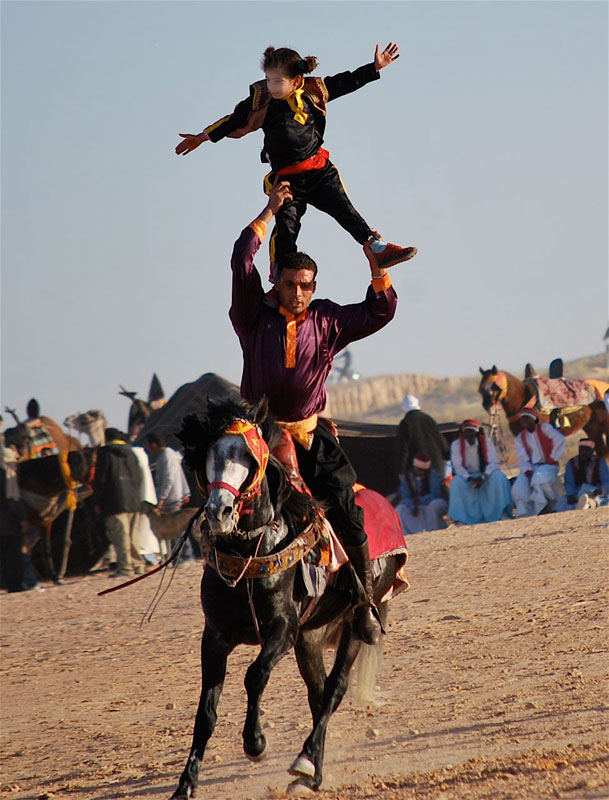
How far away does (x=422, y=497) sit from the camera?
18.3 metres

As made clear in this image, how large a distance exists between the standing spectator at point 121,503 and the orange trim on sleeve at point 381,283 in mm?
10532

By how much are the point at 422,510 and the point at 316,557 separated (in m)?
11.8

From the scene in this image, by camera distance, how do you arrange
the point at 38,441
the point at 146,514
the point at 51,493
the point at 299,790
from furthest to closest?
the point at 38,441 < the point at 51,493 < the point at 146,514 < the point at 299,790

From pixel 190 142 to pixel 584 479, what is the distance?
1159cm

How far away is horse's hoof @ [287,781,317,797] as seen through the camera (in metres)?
6.38

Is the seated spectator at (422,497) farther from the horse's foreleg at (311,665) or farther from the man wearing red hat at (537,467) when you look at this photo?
the horse's foreleg at (311,665)

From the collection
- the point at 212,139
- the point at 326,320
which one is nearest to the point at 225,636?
the point at 326,320

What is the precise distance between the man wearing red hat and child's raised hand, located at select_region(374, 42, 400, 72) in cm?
1133

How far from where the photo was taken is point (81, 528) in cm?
1817

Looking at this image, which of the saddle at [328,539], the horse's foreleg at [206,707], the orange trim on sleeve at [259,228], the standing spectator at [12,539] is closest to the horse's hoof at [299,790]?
the horse's foreleg at [206,707]

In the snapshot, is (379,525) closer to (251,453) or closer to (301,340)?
(301,340)

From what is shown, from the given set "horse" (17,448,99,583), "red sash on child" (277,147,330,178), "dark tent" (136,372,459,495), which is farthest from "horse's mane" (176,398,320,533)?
"dark tent" (136,372,459,495)

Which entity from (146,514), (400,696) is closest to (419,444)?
(146,514)

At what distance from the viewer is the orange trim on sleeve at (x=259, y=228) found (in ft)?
21.9
